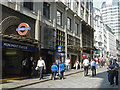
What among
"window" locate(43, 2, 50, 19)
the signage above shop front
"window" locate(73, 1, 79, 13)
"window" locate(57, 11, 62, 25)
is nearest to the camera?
the signage above shop front

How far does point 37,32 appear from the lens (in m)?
18.5

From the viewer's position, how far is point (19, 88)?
10.4 metres

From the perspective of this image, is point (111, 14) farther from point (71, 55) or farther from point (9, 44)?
point (9, 44)

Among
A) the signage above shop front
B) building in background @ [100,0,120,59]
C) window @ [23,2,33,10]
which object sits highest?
building in background @ [100,0,120,59]

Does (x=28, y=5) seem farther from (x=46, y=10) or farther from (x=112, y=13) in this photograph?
(x=112, y=13)

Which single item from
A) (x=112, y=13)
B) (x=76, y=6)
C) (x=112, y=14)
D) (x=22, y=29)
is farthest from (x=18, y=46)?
(x=112, y=13)

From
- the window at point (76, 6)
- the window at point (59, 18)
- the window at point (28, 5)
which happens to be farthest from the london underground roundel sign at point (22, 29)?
the window at point (76, 6)

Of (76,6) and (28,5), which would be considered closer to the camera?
(28,5)

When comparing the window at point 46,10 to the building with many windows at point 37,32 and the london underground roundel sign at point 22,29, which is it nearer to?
the building with many windows at point 37,32

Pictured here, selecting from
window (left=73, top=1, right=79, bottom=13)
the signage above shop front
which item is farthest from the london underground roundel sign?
window (left=73, top=1, right=79, bottom=13)

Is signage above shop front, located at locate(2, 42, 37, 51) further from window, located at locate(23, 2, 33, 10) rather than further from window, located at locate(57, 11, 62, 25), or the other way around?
window, located at locate(57, 11, 62, 25)

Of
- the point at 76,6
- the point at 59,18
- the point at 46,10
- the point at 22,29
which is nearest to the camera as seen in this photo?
the point at 22,29

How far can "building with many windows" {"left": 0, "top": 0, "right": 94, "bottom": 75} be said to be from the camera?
1461 cm

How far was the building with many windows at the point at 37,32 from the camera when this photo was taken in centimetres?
1461
